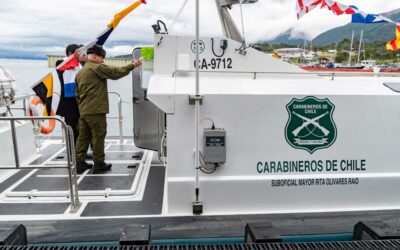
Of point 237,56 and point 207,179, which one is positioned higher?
point 237,56

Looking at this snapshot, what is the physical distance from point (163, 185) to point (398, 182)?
2056 millimetres

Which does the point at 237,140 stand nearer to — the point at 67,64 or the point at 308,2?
the point at 308,2

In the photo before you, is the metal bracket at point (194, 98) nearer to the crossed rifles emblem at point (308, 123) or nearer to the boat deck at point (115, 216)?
the crossed rifles emblem at point (308, 123)

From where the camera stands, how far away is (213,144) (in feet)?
7.92

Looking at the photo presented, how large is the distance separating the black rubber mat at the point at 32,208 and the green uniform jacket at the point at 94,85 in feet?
3.31

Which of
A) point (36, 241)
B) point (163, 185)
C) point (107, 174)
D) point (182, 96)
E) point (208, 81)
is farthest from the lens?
point (107, 174)

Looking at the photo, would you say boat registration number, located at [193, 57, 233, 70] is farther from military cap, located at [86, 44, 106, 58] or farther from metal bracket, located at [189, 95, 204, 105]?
military cap, located at [86, 44, 106, 58]

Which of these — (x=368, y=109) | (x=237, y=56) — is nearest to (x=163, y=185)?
(x=237, y=56)

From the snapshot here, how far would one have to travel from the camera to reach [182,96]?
2402mm

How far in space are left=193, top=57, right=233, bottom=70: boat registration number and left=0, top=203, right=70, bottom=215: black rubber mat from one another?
1758 millimetres

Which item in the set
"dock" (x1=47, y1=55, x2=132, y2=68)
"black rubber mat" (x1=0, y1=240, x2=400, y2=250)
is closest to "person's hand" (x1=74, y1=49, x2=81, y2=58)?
"dock" (x1=47, y1=55, x2=132, y2=68)

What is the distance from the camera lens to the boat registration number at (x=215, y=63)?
317 centimetres

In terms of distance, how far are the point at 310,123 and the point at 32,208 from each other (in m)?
2.34

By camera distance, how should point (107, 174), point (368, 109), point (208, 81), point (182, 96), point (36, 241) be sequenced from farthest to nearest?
1. point (107, 174)
2. point (208, 81)
3. point (368, 109)
4. point (182, 96)
5. point (36, 241)
